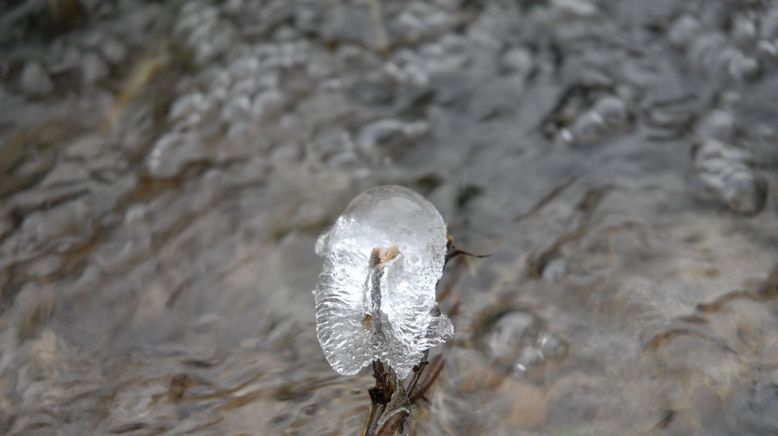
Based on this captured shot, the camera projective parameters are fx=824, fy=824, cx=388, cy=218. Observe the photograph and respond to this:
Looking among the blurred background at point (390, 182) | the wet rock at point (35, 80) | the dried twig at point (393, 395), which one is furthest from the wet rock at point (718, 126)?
the wet rock at point (35, 80)

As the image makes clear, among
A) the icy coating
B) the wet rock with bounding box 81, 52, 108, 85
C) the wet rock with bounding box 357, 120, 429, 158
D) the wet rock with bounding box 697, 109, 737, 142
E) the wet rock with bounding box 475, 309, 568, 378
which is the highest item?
the icy coating

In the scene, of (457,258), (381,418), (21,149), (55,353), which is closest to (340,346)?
(381,418)

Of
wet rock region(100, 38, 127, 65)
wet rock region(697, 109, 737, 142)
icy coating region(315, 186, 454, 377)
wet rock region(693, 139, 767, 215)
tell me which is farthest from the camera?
wet rock region(100, 38, 127, 65)

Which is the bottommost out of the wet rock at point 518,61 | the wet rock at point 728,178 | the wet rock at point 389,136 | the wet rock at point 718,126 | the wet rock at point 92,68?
the wet rock at point 728,178

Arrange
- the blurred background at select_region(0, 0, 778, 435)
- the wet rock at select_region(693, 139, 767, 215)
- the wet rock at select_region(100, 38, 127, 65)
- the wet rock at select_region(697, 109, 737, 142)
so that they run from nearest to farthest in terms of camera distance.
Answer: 1. the blurred background at select_region(0, 0, 778, 435)
2. the wet rock at select_region(693, 139, 767, 215)
3. the wet rock at select_region(697, 109, 737, 142)
4. the wet rock at select_region(100, 38, 127, 65)

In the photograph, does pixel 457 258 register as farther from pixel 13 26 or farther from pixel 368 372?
pixel 13 26

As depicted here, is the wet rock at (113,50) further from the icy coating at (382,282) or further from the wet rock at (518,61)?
the icy coating at (382,282)

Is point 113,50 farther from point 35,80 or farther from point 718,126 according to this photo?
point 718,126

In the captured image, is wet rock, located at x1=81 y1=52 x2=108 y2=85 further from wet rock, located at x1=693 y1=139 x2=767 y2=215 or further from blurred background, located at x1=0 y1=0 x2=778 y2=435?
wet rock, located at x1=693 y1=139 x2=767 y2=215

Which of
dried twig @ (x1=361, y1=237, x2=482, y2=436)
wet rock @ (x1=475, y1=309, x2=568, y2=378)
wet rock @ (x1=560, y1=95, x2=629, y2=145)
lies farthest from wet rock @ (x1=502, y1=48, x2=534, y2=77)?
dried twig @ (x1=361, y1=237, x2=482, y2=436)
